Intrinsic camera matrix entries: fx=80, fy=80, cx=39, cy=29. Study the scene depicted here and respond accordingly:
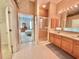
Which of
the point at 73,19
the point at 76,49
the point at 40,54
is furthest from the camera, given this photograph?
the point at 73,19

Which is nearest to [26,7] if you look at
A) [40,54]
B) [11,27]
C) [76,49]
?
[11,27]

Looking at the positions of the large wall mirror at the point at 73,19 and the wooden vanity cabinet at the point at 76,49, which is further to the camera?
the large wall mirror at the point at 73,19

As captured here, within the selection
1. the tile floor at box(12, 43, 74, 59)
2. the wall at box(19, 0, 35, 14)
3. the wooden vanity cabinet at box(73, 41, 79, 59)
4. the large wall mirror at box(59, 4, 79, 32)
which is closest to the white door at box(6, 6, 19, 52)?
the tile floor at box(12, 43, 74, 59)

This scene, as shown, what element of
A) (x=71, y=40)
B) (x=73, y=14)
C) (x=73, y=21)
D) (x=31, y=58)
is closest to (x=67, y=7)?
(x=73, y=14)

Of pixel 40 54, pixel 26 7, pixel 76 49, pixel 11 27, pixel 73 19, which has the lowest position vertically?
pixel 40 54

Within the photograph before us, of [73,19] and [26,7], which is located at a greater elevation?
[26,7]

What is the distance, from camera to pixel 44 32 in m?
7.05

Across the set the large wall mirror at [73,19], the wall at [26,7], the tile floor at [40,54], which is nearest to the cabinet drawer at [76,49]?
→ the tile floor at [40,54]

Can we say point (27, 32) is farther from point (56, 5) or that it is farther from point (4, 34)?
point (4, 34)

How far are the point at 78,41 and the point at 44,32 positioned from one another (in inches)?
178

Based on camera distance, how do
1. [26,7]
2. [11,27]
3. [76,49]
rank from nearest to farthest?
1. [76,49]
2. [11,27]
3. [26,7]

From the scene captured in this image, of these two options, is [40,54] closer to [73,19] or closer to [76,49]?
[76,49]

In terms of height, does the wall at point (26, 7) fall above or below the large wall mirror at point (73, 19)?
above

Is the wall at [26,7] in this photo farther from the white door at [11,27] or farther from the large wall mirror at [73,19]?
the large wall mirror at [73,19]
